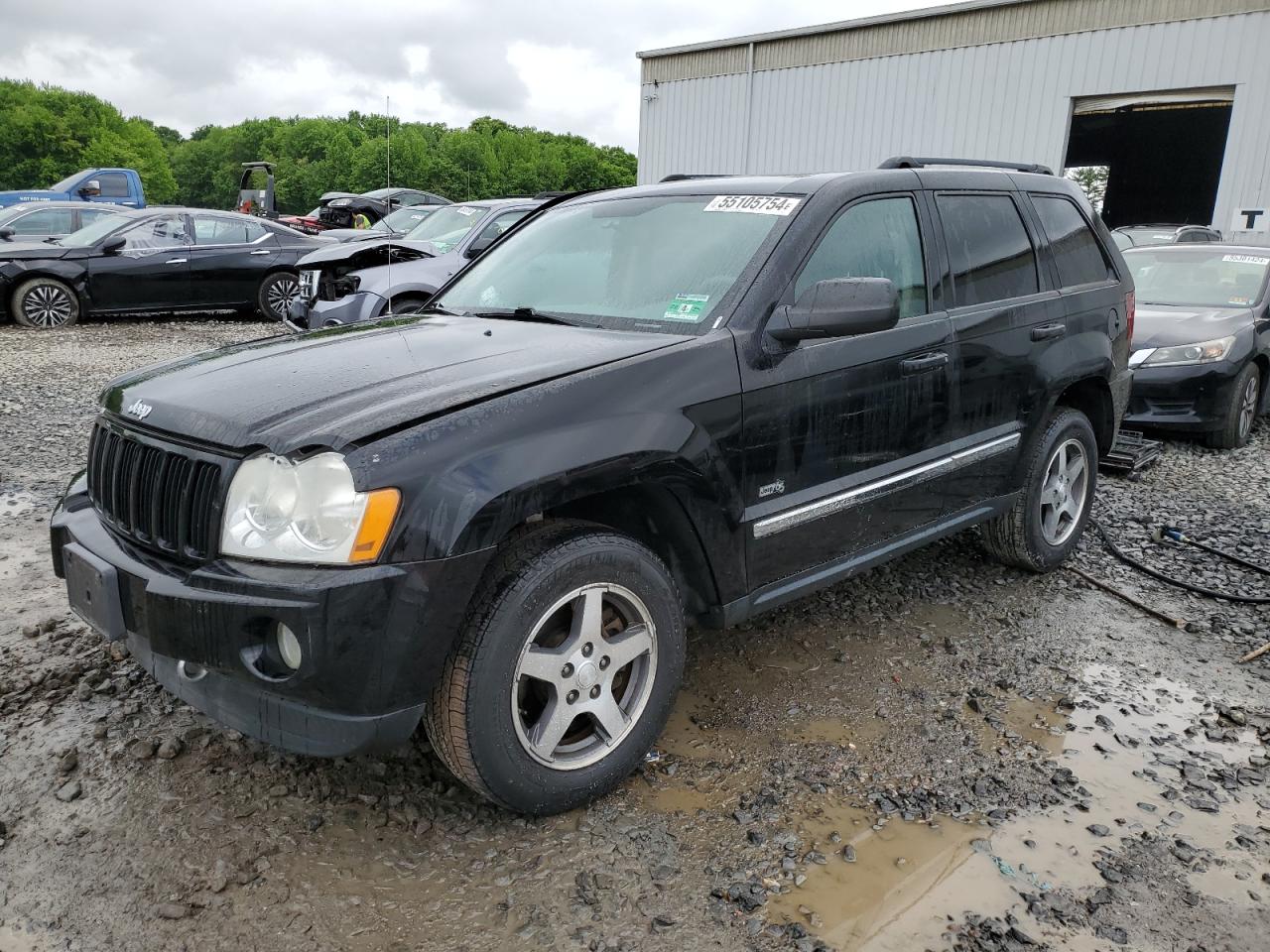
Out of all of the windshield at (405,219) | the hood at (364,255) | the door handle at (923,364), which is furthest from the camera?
the windshield at (405,219)

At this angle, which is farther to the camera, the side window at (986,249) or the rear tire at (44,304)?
the rear tire at (44,304)

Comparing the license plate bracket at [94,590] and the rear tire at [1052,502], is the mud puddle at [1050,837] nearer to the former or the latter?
the rear tire at [1052,502]

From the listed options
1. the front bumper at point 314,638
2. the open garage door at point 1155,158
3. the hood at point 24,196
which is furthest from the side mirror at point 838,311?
the open garage door at point 1155,158

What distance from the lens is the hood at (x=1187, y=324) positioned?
281 inches

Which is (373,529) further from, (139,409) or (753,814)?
(753,814)

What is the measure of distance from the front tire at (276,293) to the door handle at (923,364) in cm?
1066

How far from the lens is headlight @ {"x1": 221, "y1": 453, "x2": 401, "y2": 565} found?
85.5 inches

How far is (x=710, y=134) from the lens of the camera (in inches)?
877

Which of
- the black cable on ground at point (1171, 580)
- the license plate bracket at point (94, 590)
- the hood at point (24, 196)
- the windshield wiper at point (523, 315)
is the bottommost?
the black cable on ground at point (1171, 580)

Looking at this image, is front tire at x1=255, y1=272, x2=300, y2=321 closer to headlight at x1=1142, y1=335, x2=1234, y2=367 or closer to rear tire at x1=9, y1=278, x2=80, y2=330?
rear tire at x1=9, y1=278, x2=80, y2=330

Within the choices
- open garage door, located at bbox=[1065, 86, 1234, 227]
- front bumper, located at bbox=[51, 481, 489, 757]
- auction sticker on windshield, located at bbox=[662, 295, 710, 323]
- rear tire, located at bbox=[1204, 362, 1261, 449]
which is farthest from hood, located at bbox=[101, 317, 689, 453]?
open garage door, located at bbox=[1065, 86, 1234, 227]

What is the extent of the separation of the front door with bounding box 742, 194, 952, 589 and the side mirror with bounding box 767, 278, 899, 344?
0.27 ft

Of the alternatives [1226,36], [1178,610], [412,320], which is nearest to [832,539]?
[412,320]

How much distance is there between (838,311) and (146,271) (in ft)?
36.3
